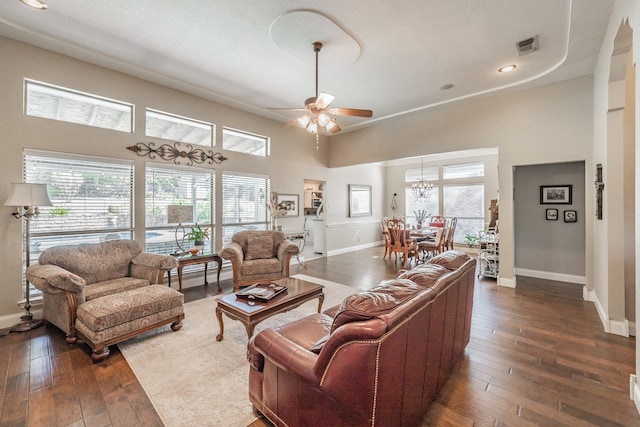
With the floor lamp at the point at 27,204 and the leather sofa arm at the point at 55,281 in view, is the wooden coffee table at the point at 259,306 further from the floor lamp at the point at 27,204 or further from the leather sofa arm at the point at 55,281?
the floor lamp at the point at 27,204

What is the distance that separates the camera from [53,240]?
11.5 feet

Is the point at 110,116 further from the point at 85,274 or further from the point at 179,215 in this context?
the point at 85,274

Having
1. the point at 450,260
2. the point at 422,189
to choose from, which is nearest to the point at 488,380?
the point at 450,260

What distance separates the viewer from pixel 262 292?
A: 2.75m

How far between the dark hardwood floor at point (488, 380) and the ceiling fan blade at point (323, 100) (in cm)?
297

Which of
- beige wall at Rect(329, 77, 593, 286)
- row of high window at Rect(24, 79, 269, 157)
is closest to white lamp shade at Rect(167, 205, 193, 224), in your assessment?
row of high window at Rect(24, 79, 269, 157)

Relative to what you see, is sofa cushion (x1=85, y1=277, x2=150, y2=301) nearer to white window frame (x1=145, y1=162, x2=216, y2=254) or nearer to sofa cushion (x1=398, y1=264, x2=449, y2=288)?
white window frame (x1=145, y1=162, x2=216, y2=254)

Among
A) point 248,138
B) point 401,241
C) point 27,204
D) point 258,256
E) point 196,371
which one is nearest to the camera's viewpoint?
point 196,371

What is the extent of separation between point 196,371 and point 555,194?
20.7 ft

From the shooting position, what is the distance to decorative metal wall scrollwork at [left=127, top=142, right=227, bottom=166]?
4.24 metres

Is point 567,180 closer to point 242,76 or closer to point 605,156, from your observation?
point 605,156

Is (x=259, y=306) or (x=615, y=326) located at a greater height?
(x=259, y=306)

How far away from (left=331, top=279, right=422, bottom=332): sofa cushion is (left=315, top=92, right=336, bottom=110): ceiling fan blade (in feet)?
7.60

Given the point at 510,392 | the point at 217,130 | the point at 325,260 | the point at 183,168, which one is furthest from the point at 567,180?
the point at 183,168
